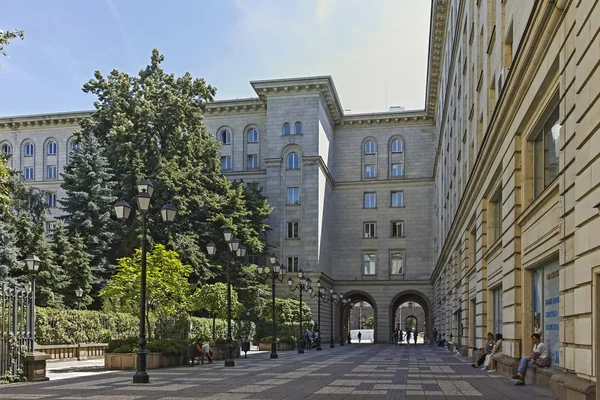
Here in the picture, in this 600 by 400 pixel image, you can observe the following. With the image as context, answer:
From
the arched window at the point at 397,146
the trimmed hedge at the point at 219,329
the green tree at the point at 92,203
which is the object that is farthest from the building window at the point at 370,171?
the green tree at the point at 92,203

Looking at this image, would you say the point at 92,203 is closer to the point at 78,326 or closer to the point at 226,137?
the point at 78,326

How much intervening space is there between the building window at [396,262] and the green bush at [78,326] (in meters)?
36.9

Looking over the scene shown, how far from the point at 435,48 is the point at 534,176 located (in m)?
39.2

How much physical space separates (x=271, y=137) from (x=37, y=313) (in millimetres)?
38420

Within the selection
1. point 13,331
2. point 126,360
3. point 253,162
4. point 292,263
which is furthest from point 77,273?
point 253,162

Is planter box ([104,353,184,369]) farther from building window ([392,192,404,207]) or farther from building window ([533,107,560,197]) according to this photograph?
building window ([392,192,404,207])

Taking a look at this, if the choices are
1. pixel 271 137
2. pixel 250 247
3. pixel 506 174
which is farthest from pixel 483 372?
pixel 271 137

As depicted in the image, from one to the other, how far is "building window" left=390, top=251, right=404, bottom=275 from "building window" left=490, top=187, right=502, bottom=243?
148ft

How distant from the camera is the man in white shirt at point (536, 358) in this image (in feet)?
50.1

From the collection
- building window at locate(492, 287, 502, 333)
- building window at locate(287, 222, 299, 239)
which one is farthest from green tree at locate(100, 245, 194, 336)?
building window at locate(287, 222, 299, 239)

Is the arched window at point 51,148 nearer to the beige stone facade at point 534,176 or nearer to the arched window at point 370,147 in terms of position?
the arched window at point 370,147

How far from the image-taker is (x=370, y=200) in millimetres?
70625

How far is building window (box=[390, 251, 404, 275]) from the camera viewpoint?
6919cm

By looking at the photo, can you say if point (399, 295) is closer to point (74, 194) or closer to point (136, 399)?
point (74, 194)
